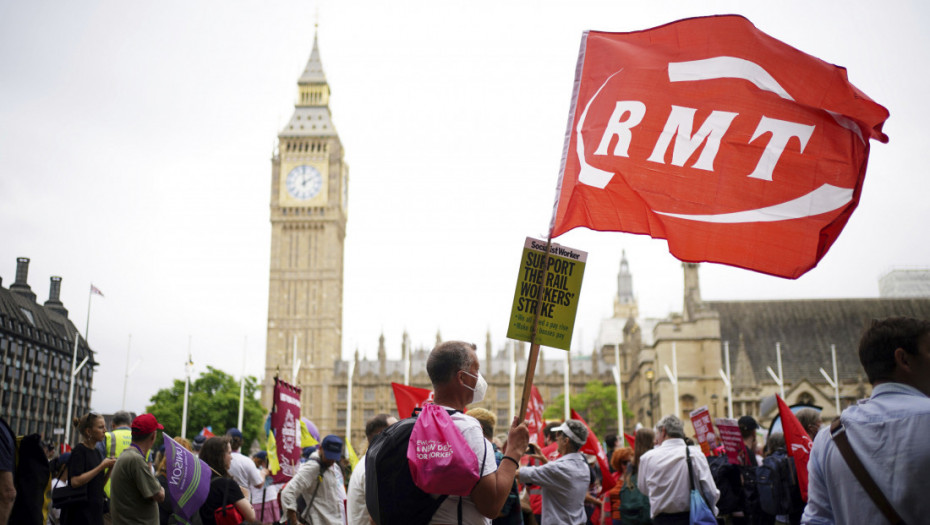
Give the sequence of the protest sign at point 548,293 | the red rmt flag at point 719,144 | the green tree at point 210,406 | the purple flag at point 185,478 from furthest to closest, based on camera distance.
Result: the green tree at point 210,406, the purple flag at point 185,478, the red rmt flag at point 719,144, the protest sign at point 548,293

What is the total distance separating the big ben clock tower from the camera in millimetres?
85062

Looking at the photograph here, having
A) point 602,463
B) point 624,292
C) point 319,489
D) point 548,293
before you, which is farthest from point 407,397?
point 624,292

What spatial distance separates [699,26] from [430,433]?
304 cm

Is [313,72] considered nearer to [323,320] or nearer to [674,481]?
[323,320]

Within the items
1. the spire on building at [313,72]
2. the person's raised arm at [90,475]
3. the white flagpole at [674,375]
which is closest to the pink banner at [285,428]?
the person's raised arm at [90,475]

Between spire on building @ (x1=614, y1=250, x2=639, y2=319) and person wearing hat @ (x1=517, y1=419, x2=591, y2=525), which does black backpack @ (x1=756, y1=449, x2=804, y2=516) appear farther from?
spire on building @ (x1=614, y1=250, x2=639, y2=319)

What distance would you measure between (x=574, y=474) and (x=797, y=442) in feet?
6.33

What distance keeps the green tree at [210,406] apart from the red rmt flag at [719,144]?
55.1 metres

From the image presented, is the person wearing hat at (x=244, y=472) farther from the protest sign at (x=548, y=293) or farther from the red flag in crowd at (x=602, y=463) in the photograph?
the protest sign at (x=548, y=293)

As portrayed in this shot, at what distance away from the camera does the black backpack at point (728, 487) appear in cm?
807

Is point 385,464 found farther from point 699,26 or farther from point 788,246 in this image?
point 699,26

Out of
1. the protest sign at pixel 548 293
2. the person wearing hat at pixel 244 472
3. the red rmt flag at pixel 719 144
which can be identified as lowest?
the person wearing hat at pixel 244 472

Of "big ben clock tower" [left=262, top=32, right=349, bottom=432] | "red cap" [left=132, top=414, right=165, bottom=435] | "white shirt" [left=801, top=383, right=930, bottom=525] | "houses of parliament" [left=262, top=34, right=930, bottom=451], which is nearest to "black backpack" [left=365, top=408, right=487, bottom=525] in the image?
"white shirt" [left=801, top=383, right=930, bottom=525]

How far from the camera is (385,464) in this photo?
10.9ft
